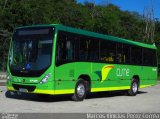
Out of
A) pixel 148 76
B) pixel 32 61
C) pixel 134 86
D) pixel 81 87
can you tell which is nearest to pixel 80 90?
pixel 81 87

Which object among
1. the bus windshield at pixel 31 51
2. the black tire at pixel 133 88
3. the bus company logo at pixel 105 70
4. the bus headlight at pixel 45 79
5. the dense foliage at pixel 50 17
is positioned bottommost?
the black tire at pixel 133 88

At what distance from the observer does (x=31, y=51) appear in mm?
16766

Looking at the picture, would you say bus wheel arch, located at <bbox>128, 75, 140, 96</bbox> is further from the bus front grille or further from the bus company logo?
the bus front grille

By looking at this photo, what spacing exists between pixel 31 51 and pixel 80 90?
9.57 ft

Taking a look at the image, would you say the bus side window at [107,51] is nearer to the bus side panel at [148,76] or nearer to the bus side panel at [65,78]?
the bus side panel at [65,78]

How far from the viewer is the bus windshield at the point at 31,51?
16.5 meters

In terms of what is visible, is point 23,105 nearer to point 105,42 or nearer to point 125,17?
point 105,42

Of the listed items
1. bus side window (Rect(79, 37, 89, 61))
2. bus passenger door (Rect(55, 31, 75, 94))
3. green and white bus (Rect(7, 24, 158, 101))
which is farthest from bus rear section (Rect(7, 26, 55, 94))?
bus side window (Rect(79, 37, 89, 61))

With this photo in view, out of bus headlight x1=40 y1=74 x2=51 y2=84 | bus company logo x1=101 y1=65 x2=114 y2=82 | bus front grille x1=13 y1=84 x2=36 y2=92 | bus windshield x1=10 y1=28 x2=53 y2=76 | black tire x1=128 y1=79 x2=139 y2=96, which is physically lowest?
black tire x1=128 y1=79 x2=139 y2=96

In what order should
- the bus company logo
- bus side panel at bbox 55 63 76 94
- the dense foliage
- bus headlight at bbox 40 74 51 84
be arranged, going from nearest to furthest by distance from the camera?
bus headlight at bbox 40 74 51 84
bus side panel at bbox 55 63 76 94
the bus company logo
the dense foliage

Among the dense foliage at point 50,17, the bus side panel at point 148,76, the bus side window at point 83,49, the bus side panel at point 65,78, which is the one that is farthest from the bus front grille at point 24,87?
the dense foliage at point 50,17

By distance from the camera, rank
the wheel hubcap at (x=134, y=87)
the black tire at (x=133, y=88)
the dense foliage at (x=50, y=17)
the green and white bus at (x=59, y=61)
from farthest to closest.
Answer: the dense foliage at (x=50, y=17), the wheel hubcap at (x=134, y=87), the black tire at (x=133, y=88), the green and white bus at (x=59, y=61)

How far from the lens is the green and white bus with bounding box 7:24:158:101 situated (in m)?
16.4

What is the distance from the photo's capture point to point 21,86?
16.9 metres
